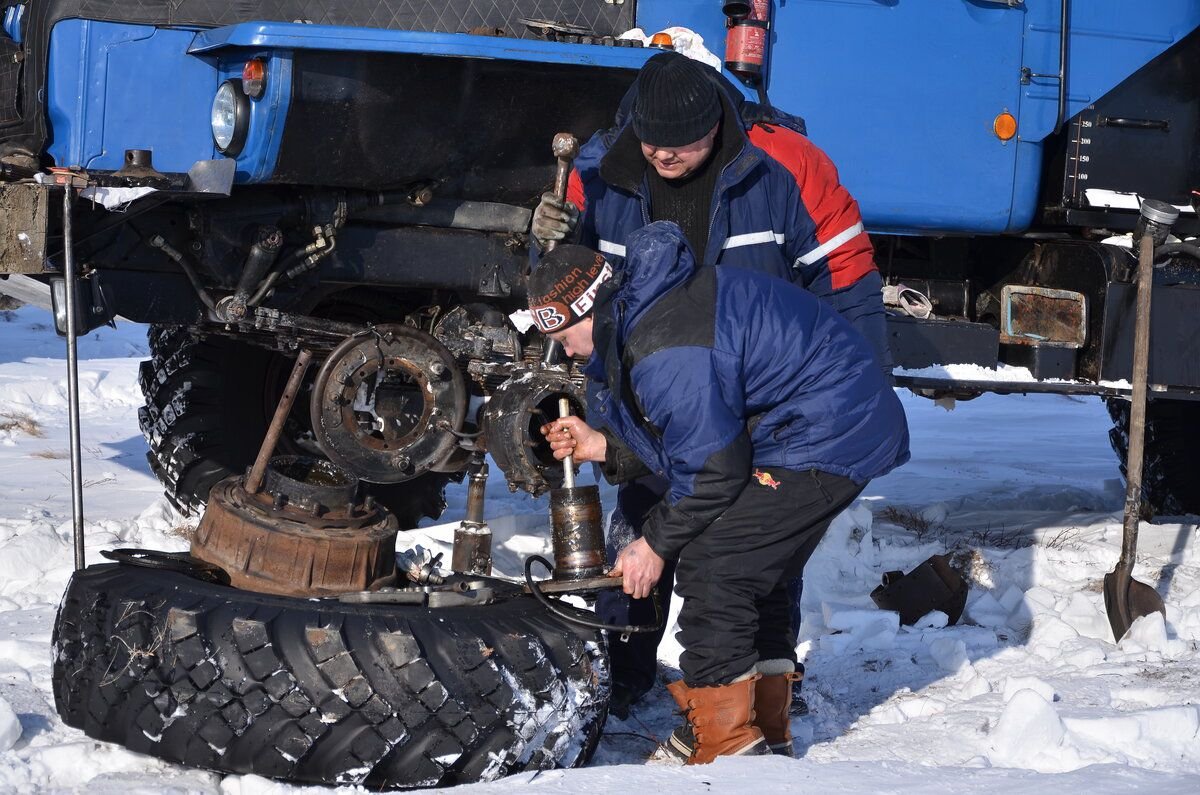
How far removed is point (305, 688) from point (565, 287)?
40.7 inches

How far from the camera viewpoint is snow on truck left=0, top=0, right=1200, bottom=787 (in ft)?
9.81

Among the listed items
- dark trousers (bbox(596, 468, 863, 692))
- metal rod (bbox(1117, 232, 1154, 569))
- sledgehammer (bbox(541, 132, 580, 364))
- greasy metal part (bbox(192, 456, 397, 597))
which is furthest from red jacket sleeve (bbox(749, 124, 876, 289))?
metal rod (bbox(1117, 232, 1154, 569))

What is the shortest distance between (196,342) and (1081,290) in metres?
3.22

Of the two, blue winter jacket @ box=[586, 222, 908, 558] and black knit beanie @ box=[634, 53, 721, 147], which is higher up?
black knit beanie @ box=[634, 53, 721, 147]

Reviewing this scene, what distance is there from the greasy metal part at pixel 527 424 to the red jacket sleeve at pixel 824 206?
0.85 m

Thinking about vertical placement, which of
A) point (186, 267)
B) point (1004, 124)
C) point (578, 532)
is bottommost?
point (578, 532)

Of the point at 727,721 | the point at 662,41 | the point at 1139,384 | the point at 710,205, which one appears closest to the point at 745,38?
the point at 662,41

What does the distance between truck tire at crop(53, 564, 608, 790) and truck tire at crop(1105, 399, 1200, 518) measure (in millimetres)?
4051

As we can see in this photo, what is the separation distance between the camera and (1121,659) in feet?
13.4

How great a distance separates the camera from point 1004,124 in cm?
500

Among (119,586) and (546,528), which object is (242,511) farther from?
(546,528)

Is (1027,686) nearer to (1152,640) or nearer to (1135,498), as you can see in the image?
(1152,640)

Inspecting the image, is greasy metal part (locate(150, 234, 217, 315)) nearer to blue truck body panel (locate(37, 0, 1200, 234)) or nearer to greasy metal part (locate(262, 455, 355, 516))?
blue truck body panel (locate(37, 0, 1200, 234))

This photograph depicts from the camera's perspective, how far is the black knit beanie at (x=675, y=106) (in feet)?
10.8
